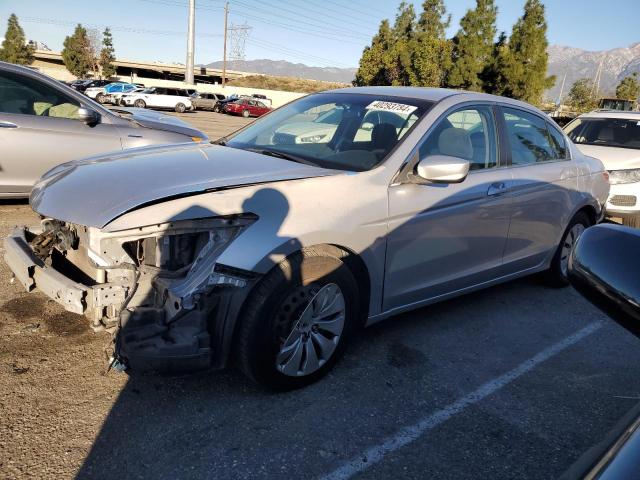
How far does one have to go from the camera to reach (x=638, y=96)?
56.8 meters

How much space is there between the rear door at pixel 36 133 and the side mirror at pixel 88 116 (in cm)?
8

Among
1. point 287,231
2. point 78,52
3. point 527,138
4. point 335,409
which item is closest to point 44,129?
point 287,231

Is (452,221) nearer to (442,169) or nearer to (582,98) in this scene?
(442,169)

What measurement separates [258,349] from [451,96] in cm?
224

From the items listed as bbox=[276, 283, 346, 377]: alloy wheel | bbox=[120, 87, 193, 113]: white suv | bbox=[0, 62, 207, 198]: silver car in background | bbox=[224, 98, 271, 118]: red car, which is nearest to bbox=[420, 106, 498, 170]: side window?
bbox=[276, 283, 346, 377]: alloy wheel

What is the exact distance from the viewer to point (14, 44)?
213 ft

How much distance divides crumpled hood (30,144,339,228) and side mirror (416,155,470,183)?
57 cm

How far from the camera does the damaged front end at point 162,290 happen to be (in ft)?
8.34

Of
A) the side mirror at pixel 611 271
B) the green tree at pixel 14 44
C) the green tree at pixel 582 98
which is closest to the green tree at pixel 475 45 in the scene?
the green tree at pixel 582 98

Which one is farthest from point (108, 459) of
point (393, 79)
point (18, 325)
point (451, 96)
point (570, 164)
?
point (393, 79)

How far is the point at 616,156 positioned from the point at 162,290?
7.33 meters

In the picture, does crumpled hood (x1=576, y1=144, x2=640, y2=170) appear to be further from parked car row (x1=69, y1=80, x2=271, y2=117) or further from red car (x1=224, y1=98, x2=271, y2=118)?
red car (x1=224, y1=98, x2=271, y2=118)

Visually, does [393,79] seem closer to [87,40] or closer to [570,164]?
[570,164]

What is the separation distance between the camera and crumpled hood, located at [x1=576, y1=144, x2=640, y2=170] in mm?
7559
